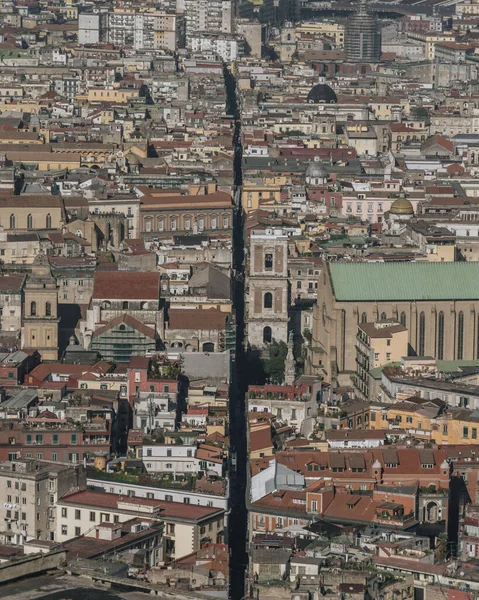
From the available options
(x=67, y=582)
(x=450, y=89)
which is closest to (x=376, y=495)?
(x=67, y=582)

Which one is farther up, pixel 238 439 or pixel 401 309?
pixel 401 309

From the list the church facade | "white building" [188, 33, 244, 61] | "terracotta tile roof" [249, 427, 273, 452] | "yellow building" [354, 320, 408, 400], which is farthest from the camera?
"white building" [188, 33, 244, 61]

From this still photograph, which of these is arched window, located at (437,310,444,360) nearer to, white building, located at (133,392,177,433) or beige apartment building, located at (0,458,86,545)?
white building, located at (133,392,177,433)

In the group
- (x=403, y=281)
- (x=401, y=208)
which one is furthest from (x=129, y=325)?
(x=401, y=208)

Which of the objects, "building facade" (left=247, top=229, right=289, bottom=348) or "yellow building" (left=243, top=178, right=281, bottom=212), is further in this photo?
"yellow building" (left=243, top=178, right=281, bottom=212)

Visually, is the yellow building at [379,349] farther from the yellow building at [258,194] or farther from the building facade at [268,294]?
the yellow building at [258,194]

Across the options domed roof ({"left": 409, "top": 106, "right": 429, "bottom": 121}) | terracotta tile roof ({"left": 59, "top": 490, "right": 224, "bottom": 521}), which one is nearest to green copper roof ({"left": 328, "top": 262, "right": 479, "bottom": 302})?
terracotta tile roof ({"left": 59, "top": 490, "right": 224, "bottom": 521})

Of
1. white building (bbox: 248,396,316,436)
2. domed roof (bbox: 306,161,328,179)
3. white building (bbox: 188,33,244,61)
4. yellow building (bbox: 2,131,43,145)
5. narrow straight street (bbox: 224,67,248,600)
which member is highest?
white building (bbox: 188,33,244,61)

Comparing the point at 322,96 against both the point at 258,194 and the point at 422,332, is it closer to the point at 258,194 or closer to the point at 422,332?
the point at 258,194
